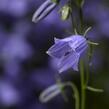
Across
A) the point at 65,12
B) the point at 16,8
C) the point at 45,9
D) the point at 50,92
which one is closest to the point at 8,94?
the point at 16,8

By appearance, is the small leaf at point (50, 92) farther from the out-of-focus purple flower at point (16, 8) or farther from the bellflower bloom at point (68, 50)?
the out-of-focus purple flower at point (16, 8)

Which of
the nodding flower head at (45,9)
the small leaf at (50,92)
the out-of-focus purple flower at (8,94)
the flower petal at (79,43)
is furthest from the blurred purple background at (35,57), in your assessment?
the flower petal at (79,43)

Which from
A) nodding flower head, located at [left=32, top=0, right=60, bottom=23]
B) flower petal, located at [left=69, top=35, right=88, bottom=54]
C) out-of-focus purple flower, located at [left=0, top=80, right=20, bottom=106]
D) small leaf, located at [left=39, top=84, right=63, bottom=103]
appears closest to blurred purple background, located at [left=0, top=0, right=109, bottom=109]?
out-of-focus purple flower, located at [left=0, top=80, right=20, bottom=106]

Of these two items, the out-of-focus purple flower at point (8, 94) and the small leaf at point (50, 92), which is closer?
the small leaf at point (50, 92)

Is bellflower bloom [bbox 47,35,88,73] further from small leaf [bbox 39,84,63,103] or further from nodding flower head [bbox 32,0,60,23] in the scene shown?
small leaf [bbox 39,84,63,103]

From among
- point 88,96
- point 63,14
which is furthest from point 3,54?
point 63,14

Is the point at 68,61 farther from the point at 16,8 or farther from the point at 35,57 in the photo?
the point at 16,8

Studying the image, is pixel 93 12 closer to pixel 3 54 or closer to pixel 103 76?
pixel 103 76
